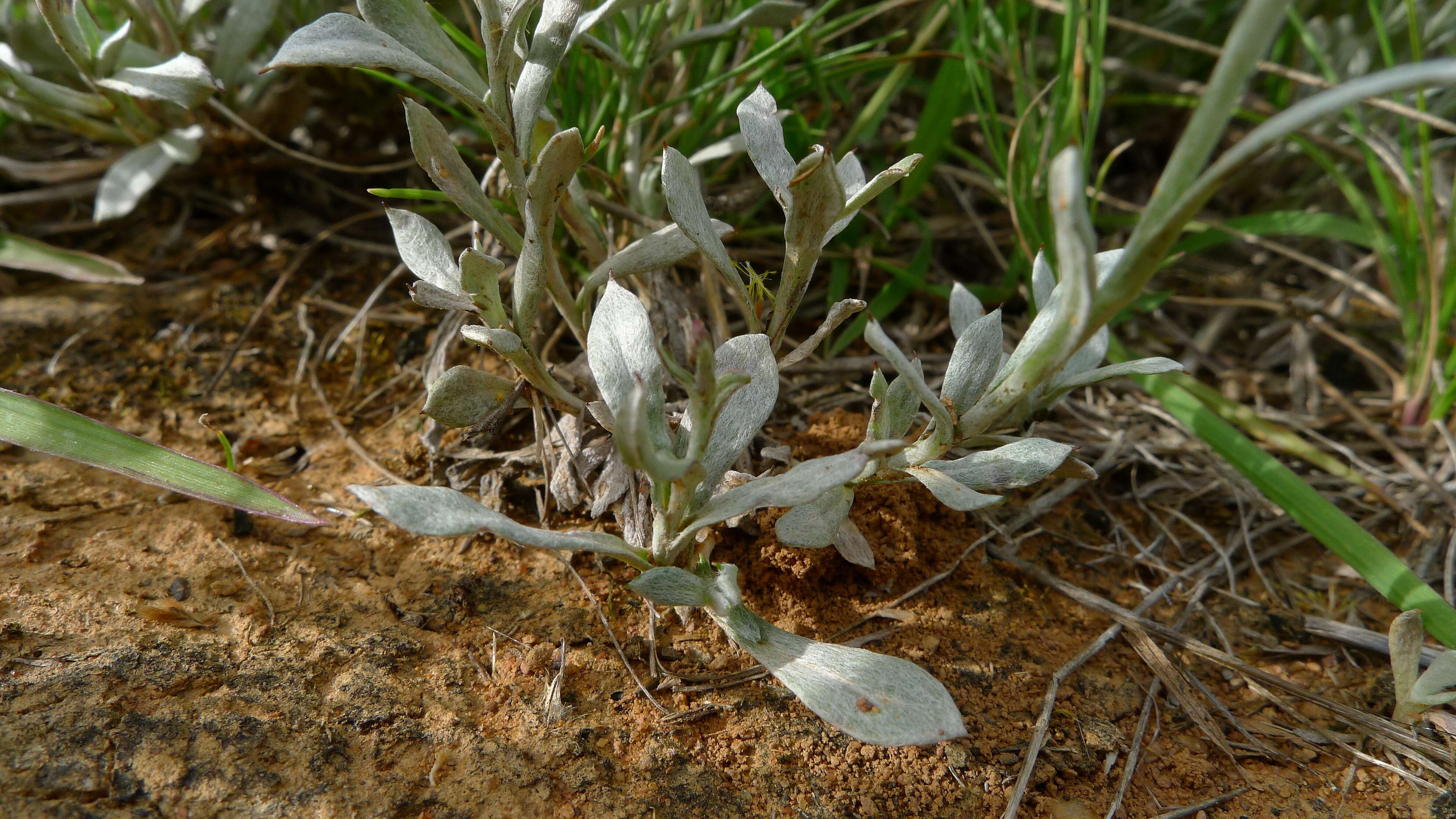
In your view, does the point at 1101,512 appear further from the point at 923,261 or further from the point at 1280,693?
the point at 923,261

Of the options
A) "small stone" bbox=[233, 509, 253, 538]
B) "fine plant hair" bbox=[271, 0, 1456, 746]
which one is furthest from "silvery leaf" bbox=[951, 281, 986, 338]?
"small stone" bbox=[233, 509, 253, 538]

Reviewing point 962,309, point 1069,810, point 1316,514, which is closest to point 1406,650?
point 1316,514

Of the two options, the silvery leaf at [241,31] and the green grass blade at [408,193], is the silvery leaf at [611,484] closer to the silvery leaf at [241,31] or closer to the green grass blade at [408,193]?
the green grass blade at [408,193]

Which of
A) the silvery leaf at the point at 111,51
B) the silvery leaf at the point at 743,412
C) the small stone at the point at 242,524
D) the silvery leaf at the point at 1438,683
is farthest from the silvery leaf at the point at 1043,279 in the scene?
the silvery leaf at the point at 111,51

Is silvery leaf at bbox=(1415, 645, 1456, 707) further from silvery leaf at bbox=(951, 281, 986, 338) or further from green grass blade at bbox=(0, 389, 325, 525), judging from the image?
green grass blade at bbox=(0, 389, 325, 525)

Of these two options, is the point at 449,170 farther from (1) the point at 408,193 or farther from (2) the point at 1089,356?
(2) the point at 1089,356

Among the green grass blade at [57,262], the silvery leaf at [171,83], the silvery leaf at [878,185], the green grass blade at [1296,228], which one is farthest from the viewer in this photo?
the green grass blade at [1296,228]

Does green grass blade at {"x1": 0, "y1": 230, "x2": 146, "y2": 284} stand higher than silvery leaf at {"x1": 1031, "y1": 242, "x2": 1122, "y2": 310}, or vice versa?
silvery leaf at {"x1": 1031, "y1": 242, "x2": 1122, "y2": 310}
